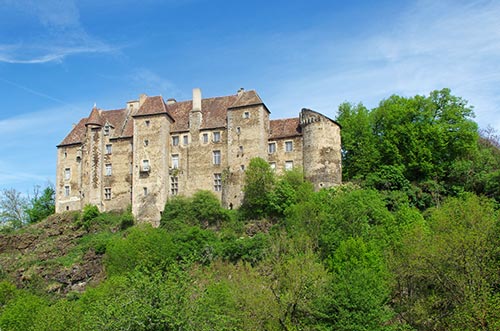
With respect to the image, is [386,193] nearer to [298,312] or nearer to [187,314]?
[298,312]

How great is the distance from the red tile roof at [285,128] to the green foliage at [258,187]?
489cm

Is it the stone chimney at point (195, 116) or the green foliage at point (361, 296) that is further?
the stone chimney at point (195, 116)

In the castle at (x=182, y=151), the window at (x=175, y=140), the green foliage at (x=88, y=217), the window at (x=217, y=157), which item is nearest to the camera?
the castle at (x=182, y=151)

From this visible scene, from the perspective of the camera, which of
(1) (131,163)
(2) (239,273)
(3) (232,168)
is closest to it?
(2) (239,273)

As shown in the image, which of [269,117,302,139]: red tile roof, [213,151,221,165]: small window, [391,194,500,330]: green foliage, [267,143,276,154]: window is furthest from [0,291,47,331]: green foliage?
[269,117,302,139]: red tile roof

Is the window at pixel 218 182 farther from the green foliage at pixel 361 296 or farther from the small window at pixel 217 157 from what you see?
the green foliage at pixel 361 296

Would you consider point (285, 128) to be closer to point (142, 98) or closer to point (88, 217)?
point (142, 98)

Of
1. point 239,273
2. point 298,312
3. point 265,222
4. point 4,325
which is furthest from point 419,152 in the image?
point 4,325

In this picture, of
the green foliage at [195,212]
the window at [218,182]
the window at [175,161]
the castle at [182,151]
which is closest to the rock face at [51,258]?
the castle at [182,151]

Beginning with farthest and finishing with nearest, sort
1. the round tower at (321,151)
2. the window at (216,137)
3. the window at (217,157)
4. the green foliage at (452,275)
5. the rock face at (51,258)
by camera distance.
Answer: the window at (216,137), the window at (217,157), the round tower at (321,151), the rock face at (51,258), the green foliage at (452,275)

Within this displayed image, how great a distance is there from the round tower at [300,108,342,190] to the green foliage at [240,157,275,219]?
4.17 meters

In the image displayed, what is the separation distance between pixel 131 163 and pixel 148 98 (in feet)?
24.4

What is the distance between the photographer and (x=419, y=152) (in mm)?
57438

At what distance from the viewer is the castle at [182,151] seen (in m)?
57.7
